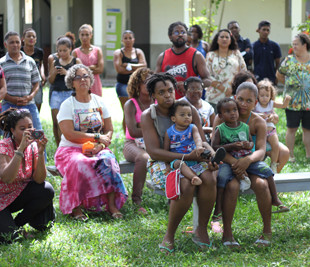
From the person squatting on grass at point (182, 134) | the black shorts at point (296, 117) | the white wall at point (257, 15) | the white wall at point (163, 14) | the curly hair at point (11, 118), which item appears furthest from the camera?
the white wall at point (163, 14)

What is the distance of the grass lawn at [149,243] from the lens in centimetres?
457

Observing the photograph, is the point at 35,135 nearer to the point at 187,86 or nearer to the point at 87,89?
the point at 87,89

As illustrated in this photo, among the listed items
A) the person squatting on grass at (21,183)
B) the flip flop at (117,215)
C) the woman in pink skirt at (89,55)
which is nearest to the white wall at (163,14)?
the woman in pink skirt at (89,55)

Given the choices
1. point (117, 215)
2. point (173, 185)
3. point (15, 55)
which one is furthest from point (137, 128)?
point (15, 55)

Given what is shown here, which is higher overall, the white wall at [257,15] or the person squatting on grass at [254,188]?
the white wall at [257,15]

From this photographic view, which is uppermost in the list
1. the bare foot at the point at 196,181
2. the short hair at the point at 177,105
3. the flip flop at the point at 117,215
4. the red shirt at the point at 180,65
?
the red shirt at the point at 180,65

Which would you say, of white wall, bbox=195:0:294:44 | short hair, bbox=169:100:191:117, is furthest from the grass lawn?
white wall, bbox=195:0:294:44

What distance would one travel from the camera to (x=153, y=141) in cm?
509

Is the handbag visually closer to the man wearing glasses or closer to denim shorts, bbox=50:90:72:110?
the man wearing glasses

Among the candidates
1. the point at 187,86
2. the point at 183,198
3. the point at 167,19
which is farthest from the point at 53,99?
the point at 167,19

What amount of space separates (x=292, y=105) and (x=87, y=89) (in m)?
3.55

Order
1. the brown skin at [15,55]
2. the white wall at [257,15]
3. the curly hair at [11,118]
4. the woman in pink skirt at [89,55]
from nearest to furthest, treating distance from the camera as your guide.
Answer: the curly hair at [11,118] < the brown skin at [15,55] < the woman in pink skirt at [89,55] < the white wall at [257,15]

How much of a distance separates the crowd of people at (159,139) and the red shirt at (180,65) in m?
0.01

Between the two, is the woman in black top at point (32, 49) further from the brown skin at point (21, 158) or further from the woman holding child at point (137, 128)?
the brown skin at point (21, 158)
